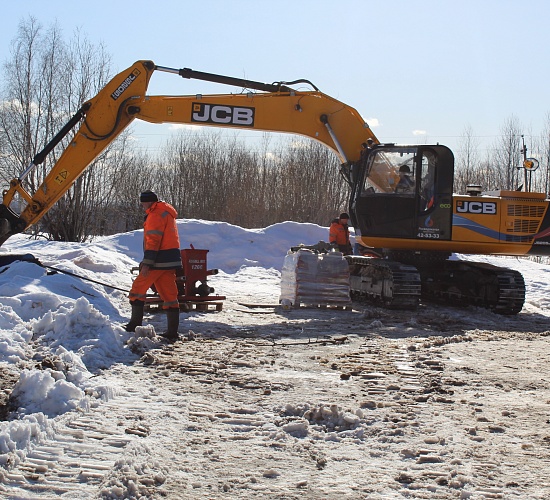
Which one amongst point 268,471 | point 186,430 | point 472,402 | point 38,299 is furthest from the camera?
point 38,299

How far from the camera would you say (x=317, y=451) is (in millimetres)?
5105

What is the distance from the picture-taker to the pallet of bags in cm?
1360

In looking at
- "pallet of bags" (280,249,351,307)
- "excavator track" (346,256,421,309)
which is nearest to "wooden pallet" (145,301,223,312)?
"pallet of bags" (280,249,351,307)

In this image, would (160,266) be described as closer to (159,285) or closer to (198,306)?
(159,285)

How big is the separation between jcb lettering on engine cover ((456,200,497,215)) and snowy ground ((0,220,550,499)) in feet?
11.3

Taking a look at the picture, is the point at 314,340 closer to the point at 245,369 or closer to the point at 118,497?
the point at 245,369

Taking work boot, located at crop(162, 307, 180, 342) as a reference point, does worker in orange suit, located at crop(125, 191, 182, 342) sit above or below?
above

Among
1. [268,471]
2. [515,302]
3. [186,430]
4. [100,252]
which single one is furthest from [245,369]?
[100,252]

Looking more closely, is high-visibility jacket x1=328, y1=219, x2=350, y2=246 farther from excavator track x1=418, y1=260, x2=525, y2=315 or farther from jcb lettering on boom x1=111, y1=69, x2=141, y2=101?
jcb lettering on boom x1=111, y1=69, x2=141, y2=101

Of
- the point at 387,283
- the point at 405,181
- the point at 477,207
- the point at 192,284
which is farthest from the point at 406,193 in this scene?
the point at 192,284

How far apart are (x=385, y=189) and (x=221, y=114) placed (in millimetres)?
3497

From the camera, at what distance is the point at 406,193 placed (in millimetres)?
14062

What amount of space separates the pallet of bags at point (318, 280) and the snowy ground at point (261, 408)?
6.50ft

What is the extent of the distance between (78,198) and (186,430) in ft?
76.9
